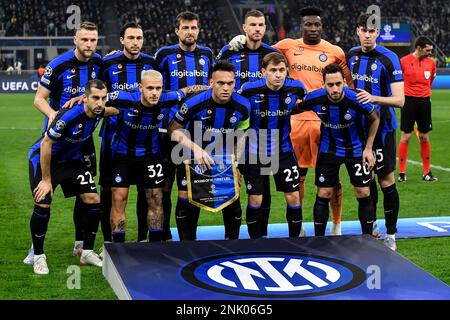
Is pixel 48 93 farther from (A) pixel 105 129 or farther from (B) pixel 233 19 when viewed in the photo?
(B) pixel 233 19

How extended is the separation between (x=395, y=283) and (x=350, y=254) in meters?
0.67

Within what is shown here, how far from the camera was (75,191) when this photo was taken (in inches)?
249

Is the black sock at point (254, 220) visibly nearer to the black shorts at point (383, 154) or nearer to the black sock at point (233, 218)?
the black sock at point (233, 218)

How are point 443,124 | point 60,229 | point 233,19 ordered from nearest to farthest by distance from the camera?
point 60,229
point 443,124
point 233,19

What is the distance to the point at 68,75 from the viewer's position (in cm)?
655

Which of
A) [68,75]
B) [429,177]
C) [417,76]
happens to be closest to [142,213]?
[68,75]

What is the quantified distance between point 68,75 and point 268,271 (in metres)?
2.39

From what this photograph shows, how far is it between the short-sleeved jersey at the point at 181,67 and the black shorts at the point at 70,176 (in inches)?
44.8

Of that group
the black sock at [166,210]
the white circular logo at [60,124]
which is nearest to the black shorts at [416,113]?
the black sock at [166,210]

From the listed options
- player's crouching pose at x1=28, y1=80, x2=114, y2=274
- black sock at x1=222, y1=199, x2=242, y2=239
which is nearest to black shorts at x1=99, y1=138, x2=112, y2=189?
player's crouching pose at x1=28, y1=80, x2=114, y2=274

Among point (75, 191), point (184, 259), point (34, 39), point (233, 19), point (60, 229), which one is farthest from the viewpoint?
point (233, 19)

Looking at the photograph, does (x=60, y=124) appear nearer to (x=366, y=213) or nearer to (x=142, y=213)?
(x=142, y=213)

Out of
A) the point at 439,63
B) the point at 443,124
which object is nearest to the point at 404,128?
the point at 443,124

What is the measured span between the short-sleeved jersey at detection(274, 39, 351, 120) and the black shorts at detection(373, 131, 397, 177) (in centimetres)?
61
